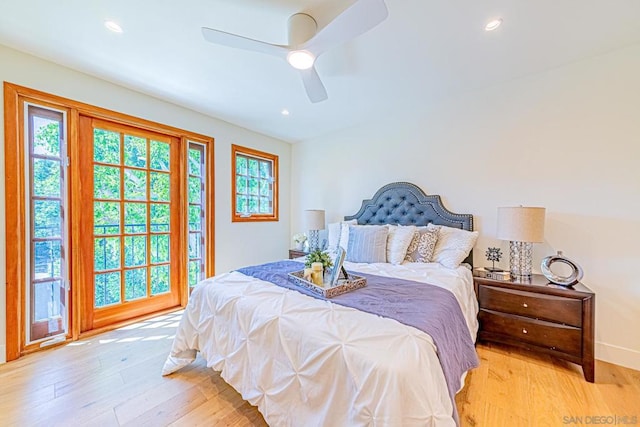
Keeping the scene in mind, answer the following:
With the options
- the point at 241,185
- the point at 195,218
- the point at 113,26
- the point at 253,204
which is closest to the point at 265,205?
the point at 253,204

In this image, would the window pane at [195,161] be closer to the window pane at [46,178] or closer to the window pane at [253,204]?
the window pane at [253,204]

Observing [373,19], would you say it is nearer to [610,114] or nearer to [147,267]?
[610,114]

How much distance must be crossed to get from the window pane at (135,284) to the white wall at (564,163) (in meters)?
3.35

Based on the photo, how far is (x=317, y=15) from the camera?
164cm

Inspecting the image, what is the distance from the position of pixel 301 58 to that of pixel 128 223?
252cm

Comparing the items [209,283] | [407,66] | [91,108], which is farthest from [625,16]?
[91,108]

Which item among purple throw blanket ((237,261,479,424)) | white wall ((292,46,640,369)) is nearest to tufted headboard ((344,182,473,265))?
white wall ((292,46,640,369))

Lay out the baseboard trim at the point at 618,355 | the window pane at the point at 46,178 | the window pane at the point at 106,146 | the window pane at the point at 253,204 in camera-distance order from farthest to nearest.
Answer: the window pane at the point at 253,204 < the window pane at the point at 106,146 < the window pane at the point at 46,178 < the baseboard trim at the point at 618,355

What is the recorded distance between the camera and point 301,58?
5.64ft

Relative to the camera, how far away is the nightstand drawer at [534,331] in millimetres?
1890

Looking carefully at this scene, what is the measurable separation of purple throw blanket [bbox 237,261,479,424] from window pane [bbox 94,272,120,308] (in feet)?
6.21

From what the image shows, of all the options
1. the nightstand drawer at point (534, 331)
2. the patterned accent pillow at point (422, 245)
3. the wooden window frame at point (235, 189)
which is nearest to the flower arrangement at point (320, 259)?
the patterned accent pillow at point (422, 245)

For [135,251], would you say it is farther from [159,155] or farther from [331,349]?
[331,349]

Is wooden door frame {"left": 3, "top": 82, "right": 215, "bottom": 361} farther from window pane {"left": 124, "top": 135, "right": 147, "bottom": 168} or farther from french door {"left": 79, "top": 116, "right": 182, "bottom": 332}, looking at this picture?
window pane {"left": 124, "top": 135, "right": 147, "bottom": 168}
